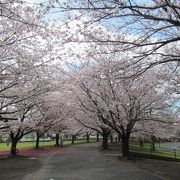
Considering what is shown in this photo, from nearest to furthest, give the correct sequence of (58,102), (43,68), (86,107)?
(43,68)
(86,107)
(58,102)

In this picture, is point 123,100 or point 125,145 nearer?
point 123,100

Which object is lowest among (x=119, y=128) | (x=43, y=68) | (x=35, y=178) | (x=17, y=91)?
(x=35, y=178)

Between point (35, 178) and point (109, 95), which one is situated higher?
point (109, 95)

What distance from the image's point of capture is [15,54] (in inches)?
482

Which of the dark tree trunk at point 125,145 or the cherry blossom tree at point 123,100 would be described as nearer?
the cherry blossom tree at point 123,100

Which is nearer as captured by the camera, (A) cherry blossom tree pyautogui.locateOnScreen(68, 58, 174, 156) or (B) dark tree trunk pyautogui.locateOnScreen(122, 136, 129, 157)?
(A) cherry blossom tree pyautogui.locateOnScreen(68, 58, 174, 156)

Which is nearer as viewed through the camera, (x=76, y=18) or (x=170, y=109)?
(x=76, y=18)

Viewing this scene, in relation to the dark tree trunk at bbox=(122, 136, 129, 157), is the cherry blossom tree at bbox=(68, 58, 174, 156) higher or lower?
higher

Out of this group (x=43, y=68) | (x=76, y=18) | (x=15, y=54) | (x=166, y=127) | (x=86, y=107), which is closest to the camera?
(x=76, y=18)

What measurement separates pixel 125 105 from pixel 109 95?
1.37 metres

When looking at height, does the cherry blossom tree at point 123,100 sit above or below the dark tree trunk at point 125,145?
above

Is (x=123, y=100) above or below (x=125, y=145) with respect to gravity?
above

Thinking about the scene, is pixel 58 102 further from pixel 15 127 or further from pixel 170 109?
pixel 170 109

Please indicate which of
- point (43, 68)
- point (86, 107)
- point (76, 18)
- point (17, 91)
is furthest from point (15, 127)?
point (76, 18)
